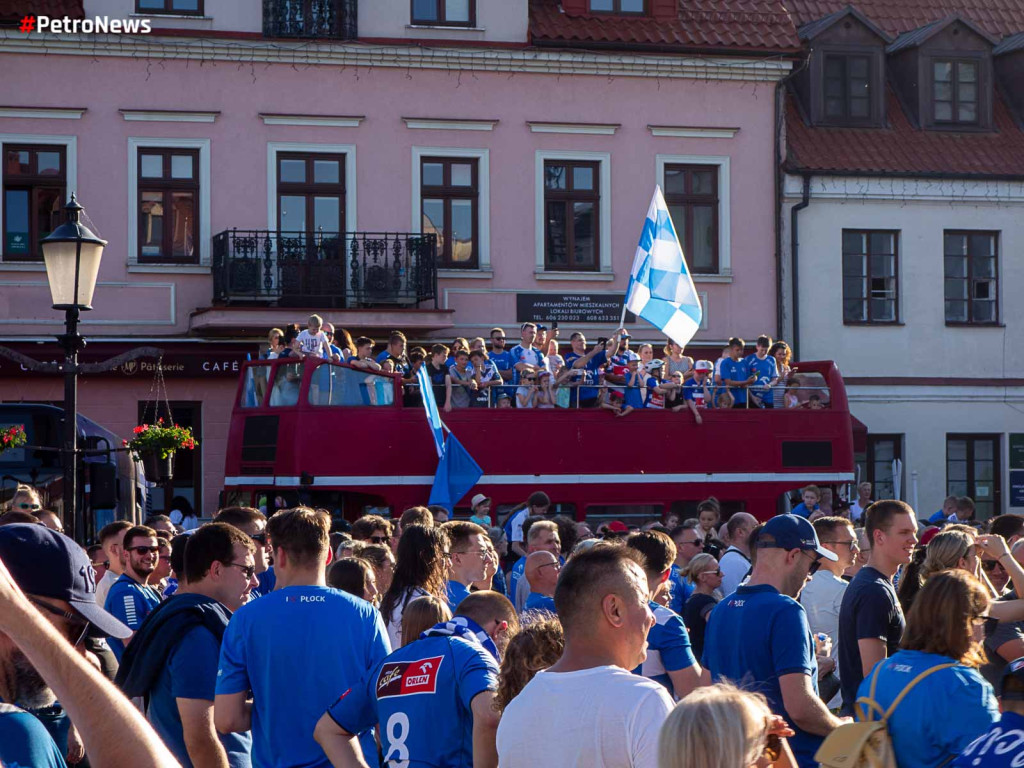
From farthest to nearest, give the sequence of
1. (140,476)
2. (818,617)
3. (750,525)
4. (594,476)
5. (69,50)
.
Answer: (69,50)
(594,476)
(140,476)
(750,525)
(818,617)

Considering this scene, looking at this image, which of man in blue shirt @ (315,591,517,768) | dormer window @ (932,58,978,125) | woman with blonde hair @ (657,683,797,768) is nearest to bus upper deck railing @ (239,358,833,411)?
dormer window @ (932,58,978,125)

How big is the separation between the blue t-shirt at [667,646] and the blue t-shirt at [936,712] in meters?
1.65

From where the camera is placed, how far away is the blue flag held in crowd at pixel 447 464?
20.0m

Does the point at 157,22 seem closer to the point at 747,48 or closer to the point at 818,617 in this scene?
the point at 747,48

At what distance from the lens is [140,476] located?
58.4 feet

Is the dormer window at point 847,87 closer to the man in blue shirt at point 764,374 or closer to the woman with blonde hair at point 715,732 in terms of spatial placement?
the man in blue shirt at point 764,374

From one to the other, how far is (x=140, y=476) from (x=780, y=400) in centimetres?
983

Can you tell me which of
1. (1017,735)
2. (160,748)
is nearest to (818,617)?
(1017,735)

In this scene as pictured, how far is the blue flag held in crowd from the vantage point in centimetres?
2002

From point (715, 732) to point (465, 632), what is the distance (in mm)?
2054

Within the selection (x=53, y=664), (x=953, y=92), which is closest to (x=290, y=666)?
(x=53, y=664)

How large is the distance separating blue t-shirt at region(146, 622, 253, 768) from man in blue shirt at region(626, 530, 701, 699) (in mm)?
1975

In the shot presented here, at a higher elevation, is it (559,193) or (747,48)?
(747,48)

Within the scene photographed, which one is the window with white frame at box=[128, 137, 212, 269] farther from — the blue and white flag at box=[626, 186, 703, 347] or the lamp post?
the lamp post
